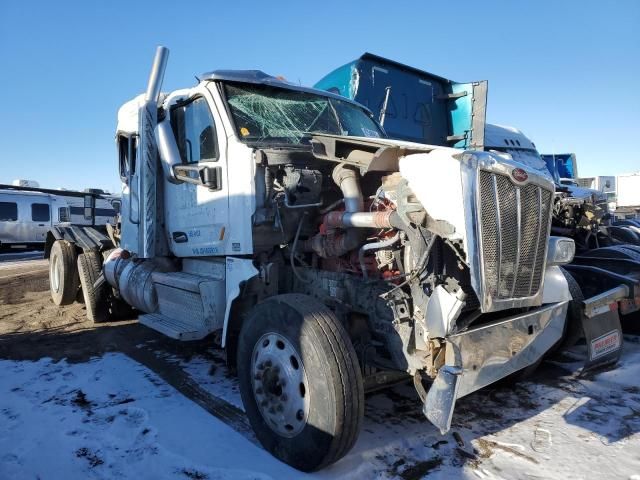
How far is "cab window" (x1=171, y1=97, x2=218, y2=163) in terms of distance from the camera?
4238mm

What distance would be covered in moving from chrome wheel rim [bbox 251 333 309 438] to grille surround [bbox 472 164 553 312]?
1.19 metres

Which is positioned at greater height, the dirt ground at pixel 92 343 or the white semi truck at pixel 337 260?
the white semi truck at pixel 337 260

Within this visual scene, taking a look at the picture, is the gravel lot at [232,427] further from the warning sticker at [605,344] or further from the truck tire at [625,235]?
the truck tire at [625,235]

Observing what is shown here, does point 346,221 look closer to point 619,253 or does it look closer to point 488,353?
point 488,353

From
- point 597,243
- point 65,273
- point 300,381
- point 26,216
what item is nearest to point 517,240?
point 300,381

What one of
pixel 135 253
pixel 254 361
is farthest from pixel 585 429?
pixel 135 253

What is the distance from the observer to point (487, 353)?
2.77 metres

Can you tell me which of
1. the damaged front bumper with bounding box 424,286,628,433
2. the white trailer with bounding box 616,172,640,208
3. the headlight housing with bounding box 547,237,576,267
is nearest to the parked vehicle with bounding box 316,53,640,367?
the headlight housing with bounding box 547,237,576,267

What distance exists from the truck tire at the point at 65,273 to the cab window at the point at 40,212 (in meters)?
15.1

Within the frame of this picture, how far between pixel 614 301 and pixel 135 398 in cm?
411

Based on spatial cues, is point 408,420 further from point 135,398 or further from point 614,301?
point 135,398

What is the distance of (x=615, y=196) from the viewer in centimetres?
2406

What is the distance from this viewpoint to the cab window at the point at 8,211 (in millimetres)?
19922

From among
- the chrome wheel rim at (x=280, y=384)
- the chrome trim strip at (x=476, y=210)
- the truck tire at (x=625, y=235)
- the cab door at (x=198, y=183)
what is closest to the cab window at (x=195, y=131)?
the cab door at (x=198, y=183)
